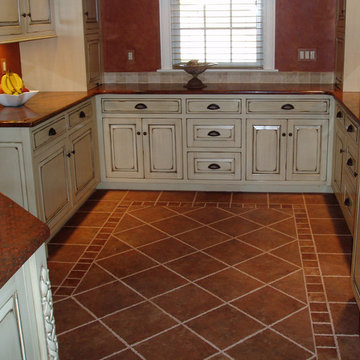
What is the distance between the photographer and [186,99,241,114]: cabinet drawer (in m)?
4.98

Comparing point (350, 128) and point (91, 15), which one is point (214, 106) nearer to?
point (350, 128)

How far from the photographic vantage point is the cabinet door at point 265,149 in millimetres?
4984

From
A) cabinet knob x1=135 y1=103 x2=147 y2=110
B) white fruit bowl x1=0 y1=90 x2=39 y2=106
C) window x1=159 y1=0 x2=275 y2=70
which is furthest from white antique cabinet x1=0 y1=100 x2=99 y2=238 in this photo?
window x1=159 y1=0 x2=275 y2=70

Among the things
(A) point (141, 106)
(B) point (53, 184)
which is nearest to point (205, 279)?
(B) point (53, 184)

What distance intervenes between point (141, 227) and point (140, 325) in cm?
144

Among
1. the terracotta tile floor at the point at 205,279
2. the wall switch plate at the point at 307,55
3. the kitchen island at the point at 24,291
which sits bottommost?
the terracotta tile floor at the point at 205,279

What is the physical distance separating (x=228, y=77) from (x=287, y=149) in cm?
98

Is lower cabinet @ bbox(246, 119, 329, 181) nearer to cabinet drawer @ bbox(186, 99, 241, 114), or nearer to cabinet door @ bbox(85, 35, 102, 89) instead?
cabinet drawer @ bbox(186, 99, 241, 114)

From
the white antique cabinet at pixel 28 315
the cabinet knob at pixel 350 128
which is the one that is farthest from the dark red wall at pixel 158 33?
the white antique cabinet at pixel 28 315

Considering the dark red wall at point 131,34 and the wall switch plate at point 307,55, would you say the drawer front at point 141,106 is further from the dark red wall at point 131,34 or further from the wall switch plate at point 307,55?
the wall switch plate at point 307,55

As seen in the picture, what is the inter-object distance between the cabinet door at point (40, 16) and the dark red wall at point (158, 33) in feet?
2.44

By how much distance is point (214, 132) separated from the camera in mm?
5059

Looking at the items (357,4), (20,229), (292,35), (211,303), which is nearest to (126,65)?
(292,35)

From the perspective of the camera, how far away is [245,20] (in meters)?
5.38
